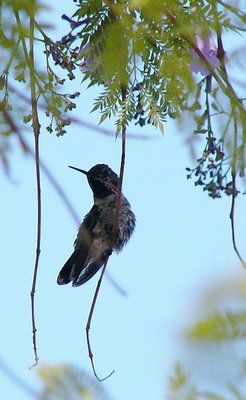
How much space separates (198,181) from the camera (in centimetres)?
352

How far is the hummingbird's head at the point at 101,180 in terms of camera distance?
6301 millimetres

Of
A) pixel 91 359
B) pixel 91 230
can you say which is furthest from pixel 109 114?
pixel 91 230

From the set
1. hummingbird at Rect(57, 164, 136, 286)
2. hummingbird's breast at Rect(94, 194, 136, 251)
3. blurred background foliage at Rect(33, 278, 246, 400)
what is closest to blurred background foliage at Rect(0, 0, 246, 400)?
blurred background foliage at Rect(33, 278, 246, 400)

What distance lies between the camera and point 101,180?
20.9 feet

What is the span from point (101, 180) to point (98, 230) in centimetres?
72

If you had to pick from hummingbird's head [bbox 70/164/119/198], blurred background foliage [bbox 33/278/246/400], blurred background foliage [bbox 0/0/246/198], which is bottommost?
blurred background foliage [bbox 33/278/246/400]

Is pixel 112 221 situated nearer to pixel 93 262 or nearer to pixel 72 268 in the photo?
pixel 93 262

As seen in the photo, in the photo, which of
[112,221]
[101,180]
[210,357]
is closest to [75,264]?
[112,221]

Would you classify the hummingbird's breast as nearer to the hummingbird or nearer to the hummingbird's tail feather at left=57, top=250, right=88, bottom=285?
the hummingbird

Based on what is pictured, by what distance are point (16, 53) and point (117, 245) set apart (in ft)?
15.7

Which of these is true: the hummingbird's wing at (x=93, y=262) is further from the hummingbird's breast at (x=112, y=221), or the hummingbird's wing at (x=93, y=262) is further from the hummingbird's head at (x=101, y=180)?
the hummingbird's head at (x=101, y=180)

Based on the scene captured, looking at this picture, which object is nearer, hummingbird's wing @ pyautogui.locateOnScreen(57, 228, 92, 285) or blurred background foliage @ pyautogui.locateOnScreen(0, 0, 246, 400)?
blurred background foliage @ pyautogui.locateOnScreen(0, 0, 246, 400)

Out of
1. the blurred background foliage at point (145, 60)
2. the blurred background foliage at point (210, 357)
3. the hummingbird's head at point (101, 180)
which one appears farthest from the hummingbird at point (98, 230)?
the blurred background foliage at point (210, 357)

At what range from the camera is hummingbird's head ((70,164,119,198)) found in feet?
20.7
